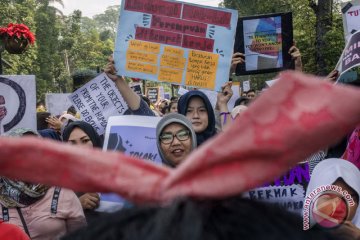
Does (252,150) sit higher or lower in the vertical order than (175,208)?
higher

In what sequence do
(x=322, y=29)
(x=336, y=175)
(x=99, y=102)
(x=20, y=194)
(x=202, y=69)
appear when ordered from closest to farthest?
(x=336, y=175) < (x=20, y=194) < (x=202, y=69) < (x=99, y=102) < (x=322, y=29)

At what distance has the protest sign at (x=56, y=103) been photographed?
→ 9242 mm

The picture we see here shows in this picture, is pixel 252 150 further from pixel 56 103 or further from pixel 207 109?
pixel 56 103

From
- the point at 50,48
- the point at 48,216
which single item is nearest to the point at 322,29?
the point at 48,216

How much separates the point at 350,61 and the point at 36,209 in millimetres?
2131

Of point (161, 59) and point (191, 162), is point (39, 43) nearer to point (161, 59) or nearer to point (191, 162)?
point (161, 59)

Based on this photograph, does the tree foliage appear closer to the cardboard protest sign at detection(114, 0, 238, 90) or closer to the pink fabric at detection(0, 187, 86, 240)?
the cardboard protest sign at detection(114, 0, 238, 90)

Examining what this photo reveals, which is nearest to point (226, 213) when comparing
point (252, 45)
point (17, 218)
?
point (17, 218)

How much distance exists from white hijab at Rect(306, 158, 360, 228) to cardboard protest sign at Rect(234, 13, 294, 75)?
2.52m

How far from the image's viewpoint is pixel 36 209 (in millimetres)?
2904

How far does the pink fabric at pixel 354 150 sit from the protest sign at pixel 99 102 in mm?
2265

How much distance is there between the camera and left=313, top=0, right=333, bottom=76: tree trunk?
382 inches

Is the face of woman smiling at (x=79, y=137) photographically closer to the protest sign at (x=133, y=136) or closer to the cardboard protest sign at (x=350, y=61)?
the protest sign at (x=133, y=136)

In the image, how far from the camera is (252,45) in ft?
16.2
